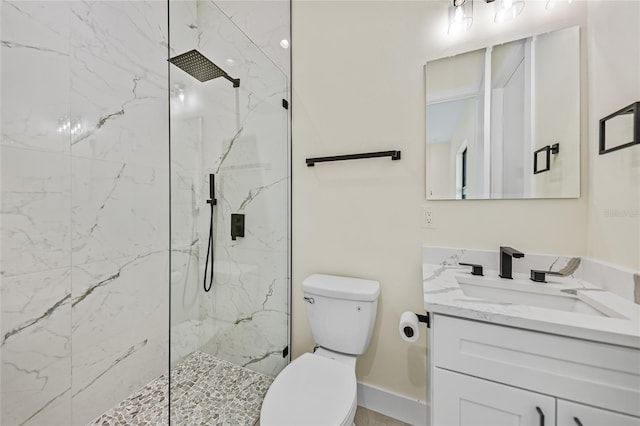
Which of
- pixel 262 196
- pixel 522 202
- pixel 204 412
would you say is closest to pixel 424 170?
pixel 522 202

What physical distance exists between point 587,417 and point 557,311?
0.25m

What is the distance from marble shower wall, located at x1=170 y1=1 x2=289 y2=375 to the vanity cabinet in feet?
3.24

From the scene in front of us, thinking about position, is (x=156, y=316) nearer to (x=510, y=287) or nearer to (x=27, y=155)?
(x=27, y=155)

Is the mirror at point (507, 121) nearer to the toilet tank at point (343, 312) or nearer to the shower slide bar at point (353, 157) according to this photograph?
the shower slide bar at point (353, 157)

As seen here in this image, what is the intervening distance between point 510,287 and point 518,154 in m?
0.61

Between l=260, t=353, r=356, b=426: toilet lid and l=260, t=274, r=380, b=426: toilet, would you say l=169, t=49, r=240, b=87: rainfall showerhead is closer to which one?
l=260, t=274, r=380, b=426: toilet

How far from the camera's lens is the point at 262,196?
4.82 feet

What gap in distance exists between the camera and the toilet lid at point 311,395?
0.91 metres

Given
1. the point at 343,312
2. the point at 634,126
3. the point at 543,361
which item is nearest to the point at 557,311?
the point at 543,361

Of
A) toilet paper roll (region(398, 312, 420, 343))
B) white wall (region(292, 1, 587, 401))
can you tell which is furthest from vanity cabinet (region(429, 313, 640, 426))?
white wall (region(292, 1, 587, 401))

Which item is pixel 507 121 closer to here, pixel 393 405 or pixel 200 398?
pixel 393 405

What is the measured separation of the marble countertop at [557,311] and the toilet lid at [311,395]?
0.53 metres

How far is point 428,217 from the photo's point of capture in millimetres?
1309

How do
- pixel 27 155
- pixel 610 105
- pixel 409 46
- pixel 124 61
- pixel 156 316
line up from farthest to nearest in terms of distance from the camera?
pixel 156 316 → pixel 124 61 → pixel 409 46 → pixel 27 155 → pixel 610 105
